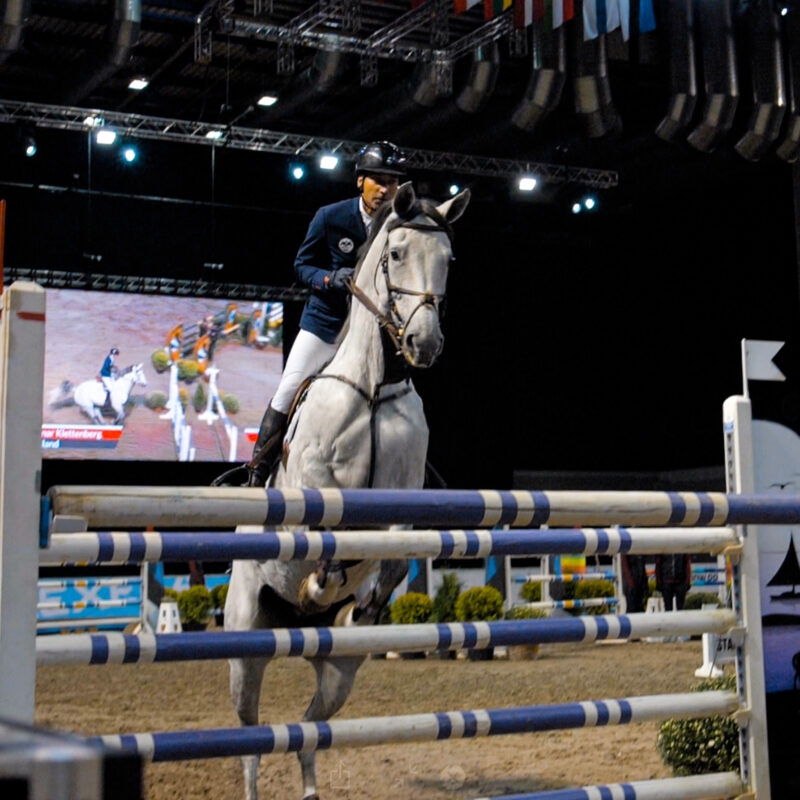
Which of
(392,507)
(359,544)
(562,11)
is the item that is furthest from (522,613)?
(392,507)

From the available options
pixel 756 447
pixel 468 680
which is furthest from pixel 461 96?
pixel 756 447

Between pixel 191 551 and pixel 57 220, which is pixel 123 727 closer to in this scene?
pixel 191 551

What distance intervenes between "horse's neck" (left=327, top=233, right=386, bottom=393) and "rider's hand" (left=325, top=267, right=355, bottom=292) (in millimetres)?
83

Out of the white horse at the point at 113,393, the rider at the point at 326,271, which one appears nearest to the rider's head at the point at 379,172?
the rider at the point at 326,271

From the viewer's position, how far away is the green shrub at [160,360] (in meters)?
11.6

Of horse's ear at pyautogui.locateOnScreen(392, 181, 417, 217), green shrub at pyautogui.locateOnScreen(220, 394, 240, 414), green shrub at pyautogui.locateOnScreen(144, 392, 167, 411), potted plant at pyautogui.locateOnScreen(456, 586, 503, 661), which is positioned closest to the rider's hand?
horse's ear at pyautogui.locateOnScreen(392, 181, 417, 217)

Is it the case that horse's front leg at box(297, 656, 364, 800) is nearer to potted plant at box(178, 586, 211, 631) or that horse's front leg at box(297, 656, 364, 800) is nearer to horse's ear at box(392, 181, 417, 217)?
horse's ear at box(392, 181, 417, 217)

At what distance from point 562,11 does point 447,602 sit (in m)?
4.47

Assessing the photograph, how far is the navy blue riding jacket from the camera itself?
11.7ft

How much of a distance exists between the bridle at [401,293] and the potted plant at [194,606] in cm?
629

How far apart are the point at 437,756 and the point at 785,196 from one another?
34.0ft

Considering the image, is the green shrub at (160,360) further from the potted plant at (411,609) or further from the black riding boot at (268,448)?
the black riding boot at (268,448)

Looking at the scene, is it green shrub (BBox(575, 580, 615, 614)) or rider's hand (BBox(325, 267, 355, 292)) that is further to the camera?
green shrub (BBox(575, 580, 615, 614))

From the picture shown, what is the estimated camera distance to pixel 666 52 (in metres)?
10.3
